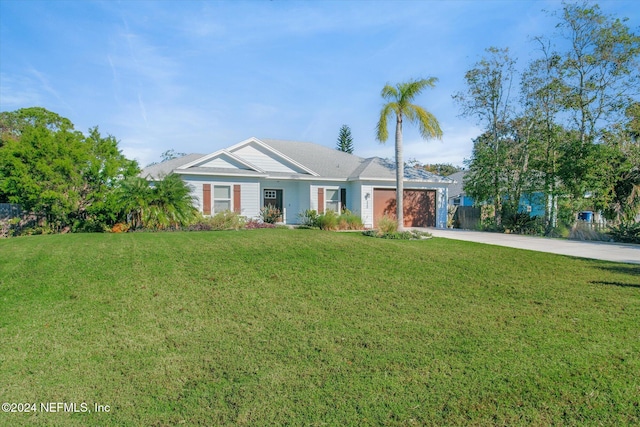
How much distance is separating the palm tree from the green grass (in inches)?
290

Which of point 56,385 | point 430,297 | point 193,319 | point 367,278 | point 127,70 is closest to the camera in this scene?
point 56,385

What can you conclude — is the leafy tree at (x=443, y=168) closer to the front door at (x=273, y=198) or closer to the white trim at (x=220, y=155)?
the front door at (x=273, y=198)

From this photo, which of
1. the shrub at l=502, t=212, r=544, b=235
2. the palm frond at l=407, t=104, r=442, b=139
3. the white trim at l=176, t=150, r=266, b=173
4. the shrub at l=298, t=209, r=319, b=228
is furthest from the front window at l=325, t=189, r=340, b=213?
the shrub at l=502, t=212, r=544, b=235

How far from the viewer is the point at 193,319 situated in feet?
17.4

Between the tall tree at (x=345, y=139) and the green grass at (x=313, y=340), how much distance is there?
52.0 metres

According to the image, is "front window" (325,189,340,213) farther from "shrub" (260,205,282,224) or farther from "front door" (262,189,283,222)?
"shrub" (260,205,282,224)

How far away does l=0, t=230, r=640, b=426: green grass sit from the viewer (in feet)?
10.7

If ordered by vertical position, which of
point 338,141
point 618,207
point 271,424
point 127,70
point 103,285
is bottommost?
point 271,424

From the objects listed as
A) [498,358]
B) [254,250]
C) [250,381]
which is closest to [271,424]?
[250,381]

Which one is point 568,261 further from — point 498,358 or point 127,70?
point 127,70

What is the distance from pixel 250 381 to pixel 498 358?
2.69 m

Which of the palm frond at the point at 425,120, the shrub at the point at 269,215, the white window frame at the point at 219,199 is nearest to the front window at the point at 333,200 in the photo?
the shrub at the point at 269,215

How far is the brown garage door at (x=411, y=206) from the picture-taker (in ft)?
70.8

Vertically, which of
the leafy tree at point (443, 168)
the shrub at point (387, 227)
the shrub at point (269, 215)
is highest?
the leafy tree at point (443, 168)
